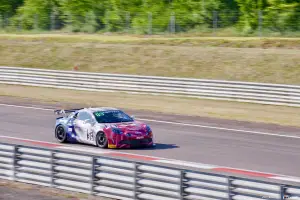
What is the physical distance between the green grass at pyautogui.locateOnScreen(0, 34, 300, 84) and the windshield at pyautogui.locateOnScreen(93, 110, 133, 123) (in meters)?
14.9

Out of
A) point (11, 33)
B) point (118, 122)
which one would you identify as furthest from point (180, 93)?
point (11, 33)

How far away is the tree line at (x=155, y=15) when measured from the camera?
143 ft

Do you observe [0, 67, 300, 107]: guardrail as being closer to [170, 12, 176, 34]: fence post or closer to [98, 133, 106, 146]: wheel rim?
[98, 133, 106, 146]: wheel rim

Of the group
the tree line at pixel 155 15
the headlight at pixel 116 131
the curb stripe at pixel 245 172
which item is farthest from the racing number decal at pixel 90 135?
the tree line at pixel 155 15

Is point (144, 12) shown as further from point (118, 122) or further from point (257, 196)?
point (257, 196)

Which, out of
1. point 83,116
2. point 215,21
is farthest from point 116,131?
point 215,21

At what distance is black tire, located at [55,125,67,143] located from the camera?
71.7 ft

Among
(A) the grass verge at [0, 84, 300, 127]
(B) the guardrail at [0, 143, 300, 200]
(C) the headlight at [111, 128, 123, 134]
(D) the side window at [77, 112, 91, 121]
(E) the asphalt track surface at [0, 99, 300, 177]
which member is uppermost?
(B) the guardrail at [0, 143, 300, 200]

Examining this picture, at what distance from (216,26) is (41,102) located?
16522mm

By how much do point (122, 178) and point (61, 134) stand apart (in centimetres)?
853

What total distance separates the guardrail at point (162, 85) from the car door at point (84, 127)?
10882 mm

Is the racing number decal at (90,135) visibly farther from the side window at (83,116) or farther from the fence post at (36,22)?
the fence post at (36,22)

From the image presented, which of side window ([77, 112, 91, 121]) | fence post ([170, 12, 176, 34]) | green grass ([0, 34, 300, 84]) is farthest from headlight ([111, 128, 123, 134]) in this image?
fence post ([170, 12, 176, 34])

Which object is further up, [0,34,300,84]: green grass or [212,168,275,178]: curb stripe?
[212,168,275,178]: curb stripe
